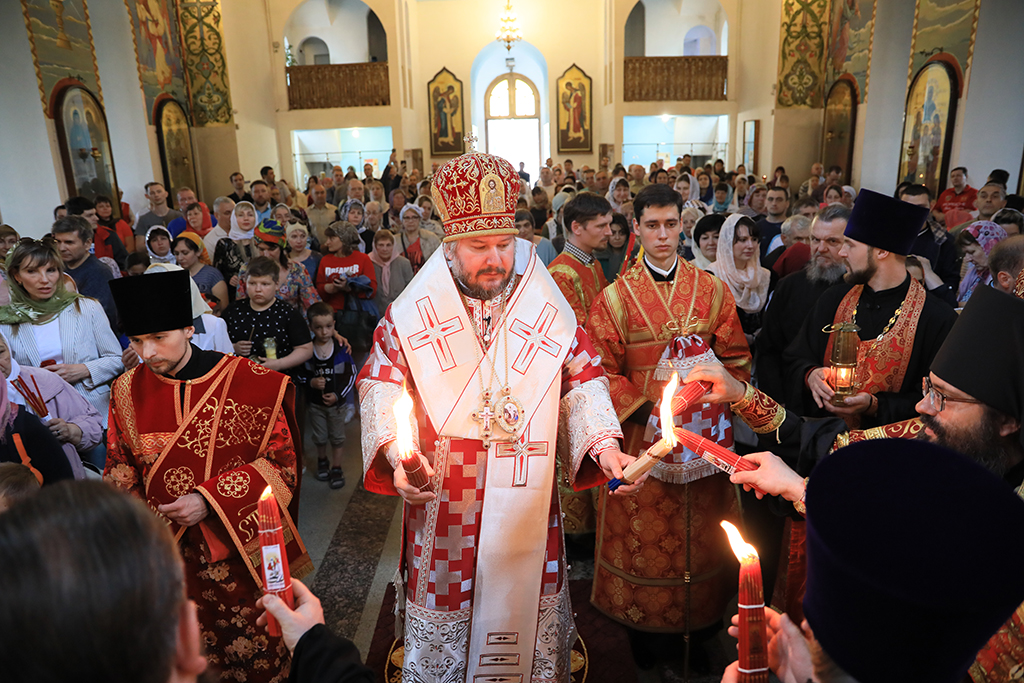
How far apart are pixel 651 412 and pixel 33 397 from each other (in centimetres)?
268

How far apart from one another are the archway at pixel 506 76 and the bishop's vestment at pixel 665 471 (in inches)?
847

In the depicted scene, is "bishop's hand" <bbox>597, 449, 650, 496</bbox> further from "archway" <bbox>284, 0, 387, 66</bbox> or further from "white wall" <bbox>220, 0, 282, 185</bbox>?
"archway" <bbox>284, 0, 387, 66</bbox>

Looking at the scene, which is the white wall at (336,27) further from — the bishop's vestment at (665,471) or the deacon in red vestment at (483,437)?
the deacon in red vestment at (483,437)

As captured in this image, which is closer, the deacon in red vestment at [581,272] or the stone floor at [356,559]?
the stone floor at [356,559]

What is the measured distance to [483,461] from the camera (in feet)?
7.25

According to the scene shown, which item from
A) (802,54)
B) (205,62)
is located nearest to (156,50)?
(205,62)

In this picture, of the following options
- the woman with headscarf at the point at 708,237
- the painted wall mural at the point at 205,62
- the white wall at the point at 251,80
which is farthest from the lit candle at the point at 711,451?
the painted wall mural at the point at 205,62

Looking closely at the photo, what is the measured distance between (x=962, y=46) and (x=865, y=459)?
37.3ft

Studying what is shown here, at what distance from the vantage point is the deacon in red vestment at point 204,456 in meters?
2.36

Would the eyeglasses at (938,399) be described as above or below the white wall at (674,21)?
below

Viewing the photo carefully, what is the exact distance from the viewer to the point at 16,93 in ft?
28.6

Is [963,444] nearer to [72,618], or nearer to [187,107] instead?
[72,618]

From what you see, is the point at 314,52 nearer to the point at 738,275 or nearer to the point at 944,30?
the point at 944,30

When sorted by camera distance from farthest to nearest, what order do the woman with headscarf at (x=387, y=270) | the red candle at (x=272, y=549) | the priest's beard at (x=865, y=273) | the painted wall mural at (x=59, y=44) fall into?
the painted wall mural at (x=59, y=44) → the woman with headscarf at (x=387, y=270) → the priest's beard at (x=865, y=273) → the red candle at (x=272, y=549)
